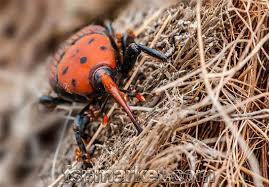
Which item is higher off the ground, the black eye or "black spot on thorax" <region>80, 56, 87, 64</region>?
"black spot on thorax" <region>80, 56, 87, 64</region>

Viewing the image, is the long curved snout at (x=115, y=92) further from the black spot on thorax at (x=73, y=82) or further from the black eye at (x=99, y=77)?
the black spot on thorax at (x=73, y=82)

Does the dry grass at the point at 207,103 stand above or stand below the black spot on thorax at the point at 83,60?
below

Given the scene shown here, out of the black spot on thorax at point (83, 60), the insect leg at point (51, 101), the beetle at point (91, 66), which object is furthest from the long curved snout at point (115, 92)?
the insect leg at point (51, 101)

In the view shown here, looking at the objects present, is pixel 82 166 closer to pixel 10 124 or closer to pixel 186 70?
pixel 186 70

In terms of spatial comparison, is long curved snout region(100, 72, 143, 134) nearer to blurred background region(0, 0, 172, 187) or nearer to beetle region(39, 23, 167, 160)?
beetle region(39, 23, 167, 160)

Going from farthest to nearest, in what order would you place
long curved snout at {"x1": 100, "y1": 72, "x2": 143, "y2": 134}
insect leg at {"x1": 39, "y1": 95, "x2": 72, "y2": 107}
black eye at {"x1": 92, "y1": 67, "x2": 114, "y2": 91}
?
insect leg at {"x1": 39, "y1": 95, "x2": 72, "y2": 107}
black eye at {"x1": 92, "y1": 67, "x2": 114, "y2": 91}
long curved snout at {"x1": 100, "y1": 72, "x2": 143, "y2": 134}

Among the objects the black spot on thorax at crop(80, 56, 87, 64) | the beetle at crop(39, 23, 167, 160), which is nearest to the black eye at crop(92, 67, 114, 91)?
the beetle at crop(39, 23, 167, 160)
